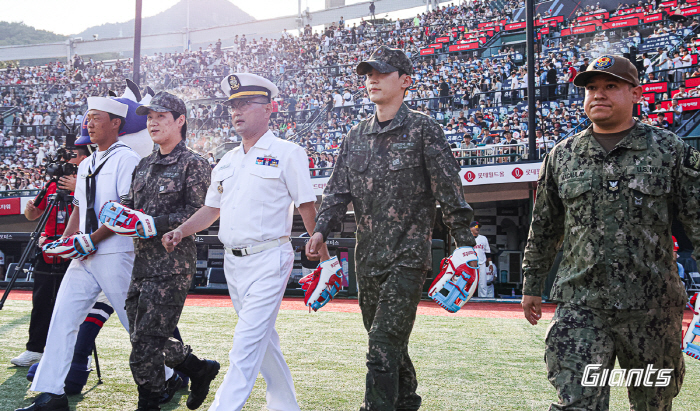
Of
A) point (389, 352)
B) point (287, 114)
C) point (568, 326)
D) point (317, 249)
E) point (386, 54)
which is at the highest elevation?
point (287, 114)

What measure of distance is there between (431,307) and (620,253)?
927cm

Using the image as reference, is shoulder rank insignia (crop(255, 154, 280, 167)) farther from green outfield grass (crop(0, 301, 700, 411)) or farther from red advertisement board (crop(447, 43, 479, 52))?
red advertisement board (crop(447, 43, 479, 52))

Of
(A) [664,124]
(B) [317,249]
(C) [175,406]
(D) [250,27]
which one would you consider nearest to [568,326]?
(B) [317,249]

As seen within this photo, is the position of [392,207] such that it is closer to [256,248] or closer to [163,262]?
[256,248]

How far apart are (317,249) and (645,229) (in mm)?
1801

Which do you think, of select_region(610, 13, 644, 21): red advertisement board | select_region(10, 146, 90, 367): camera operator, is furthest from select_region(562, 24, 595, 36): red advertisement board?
select_region(10, 146, 90, 367): camera operator

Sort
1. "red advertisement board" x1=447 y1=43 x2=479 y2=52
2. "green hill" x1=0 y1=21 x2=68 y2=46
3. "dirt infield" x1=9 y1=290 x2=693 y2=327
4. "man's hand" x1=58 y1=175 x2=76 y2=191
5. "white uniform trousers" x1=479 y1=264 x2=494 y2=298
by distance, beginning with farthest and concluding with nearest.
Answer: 1. "green hill" x1=0 y1=21 x2=68 y2=46
2. "red advertisement board" x1=447 y1=43 x2=479 y2=52
3. "white uniform trousers" x1=479 y1=264 x2=494 y2=298
4. "dirt infield" x1=9 y1=290 x2=693 y2=327
5. "man's hand" x1=58 y1=175 x2=76 y2=191

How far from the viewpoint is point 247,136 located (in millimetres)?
4043

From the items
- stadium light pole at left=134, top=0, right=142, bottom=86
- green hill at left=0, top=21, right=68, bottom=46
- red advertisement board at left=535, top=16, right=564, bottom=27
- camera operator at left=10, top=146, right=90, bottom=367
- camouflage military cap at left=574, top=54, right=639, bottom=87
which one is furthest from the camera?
green hill at left=0, top=21, right=68, bottom=46

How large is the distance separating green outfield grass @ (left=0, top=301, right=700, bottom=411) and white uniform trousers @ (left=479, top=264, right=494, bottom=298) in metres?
4.19

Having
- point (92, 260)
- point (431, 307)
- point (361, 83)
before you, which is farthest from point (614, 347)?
point (361, 83)

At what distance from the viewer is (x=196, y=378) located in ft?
13.5

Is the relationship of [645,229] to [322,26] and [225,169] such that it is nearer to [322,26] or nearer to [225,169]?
[225,169]

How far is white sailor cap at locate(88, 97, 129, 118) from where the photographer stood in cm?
473
